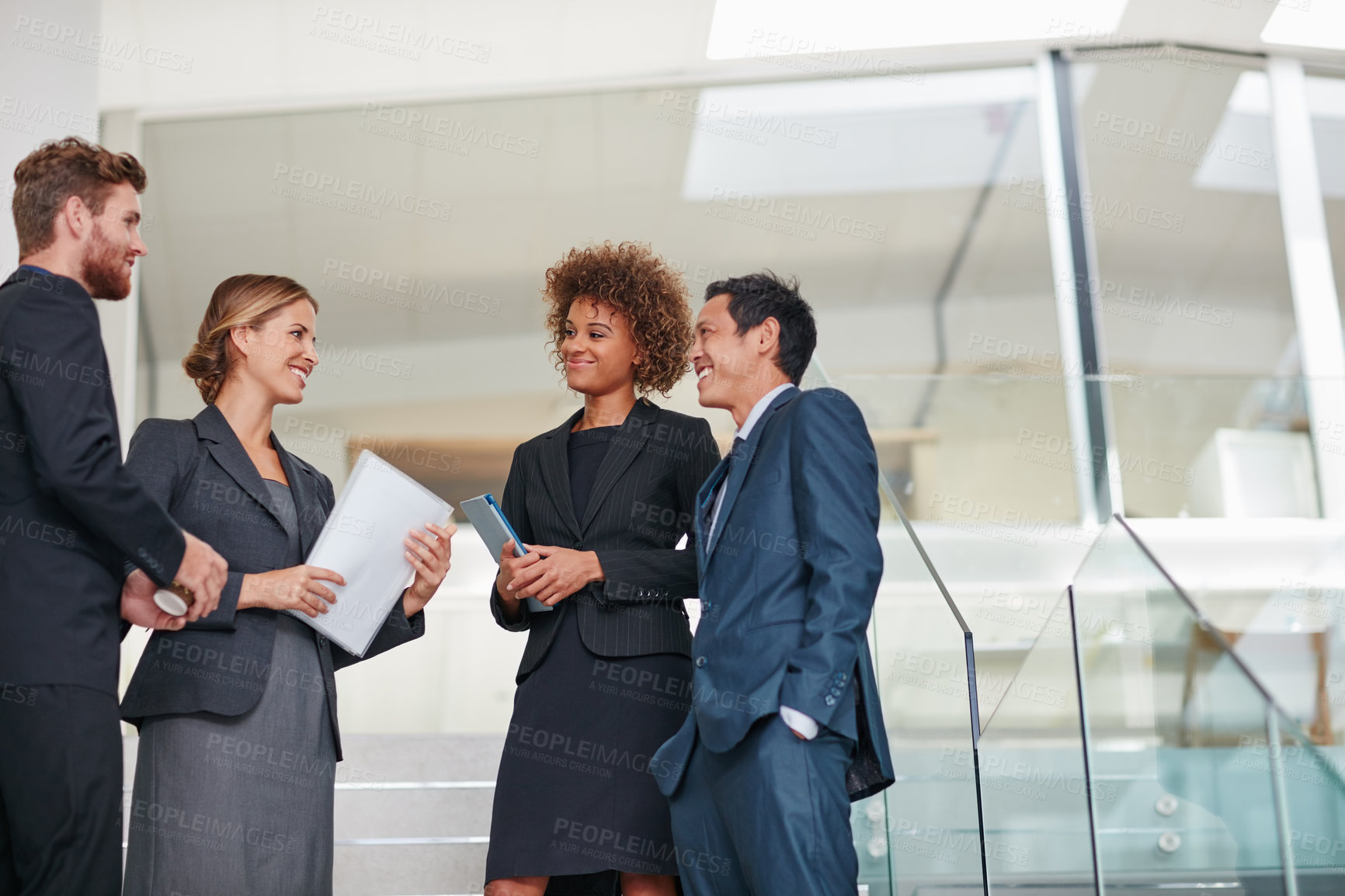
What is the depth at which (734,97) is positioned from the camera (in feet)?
25.8

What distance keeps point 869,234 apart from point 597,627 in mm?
6042

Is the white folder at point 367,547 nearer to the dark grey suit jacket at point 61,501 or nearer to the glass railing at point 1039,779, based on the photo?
the dark grey suit jacket at point 61,501

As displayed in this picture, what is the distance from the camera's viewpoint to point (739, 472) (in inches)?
90.0

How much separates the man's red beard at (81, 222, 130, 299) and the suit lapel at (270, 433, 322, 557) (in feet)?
1.63

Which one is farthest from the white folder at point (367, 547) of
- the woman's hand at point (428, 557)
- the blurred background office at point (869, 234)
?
the blurred background office at point (869, 234)

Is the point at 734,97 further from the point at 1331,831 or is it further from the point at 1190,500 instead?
the point at 1331,831

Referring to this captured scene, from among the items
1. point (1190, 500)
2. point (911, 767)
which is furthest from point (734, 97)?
point (911, 767)

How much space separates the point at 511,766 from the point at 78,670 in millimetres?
877

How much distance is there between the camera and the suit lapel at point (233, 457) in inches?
93.4

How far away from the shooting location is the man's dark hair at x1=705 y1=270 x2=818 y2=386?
98.3 inches

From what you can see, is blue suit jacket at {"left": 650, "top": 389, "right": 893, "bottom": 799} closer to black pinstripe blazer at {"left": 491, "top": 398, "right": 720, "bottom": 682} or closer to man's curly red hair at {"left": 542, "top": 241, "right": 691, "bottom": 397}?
black pinstripe blazer at {"left": 491, "top": 398, "right": 720, "bottom": 682}

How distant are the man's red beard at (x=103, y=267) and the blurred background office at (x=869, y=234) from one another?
11.2ft

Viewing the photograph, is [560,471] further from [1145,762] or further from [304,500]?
[1145,762]

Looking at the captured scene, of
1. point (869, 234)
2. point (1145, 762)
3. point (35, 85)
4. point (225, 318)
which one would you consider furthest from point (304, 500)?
point (869, 234)
